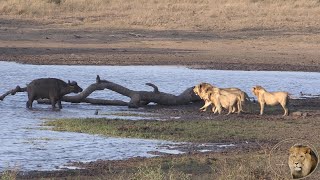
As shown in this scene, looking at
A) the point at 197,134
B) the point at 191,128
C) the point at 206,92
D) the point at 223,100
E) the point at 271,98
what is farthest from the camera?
the point at 206,92

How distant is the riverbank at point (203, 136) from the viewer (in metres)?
10.5

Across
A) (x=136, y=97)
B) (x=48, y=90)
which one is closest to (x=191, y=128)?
(x=136, y=97)

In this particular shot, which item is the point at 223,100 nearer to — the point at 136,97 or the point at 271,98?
the point at 271,98

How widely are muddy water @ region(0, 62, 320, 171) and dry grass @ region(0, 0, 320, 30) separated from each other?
11128mm

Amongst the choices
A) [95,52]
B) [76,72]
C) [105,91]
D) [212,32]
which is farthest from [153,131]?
[212,32]

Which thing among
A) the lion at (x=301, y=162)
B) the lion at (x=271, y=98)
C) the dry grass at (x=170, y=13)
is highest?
the lion at (x=301, y=162)

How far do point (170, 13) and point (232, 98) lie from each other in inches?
926

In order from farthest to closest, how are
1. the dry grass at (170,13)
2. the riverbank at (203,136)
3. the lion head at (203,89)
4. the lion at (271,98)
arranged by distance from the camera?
the dry grass at (170,13) < the lion head at (203,89) < the lion at (271,98) < the riverbank at (203,136)

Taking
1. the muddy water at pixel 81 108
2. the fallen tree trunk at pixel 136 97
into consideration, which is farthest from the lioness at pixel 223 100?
the muddy water at pixel 81 108

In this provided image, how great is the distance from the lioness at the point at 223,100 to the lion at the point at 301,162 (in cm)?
1089

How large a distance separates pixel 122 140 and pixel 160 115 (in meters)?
3.36

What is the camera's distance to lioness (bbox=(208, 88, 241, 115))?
17312 millimetres

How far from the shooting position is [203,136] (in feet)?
48.2

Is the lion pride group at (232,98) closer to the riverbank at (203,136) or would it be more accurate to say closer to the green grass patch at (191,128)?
the riverbank at (203,136)
